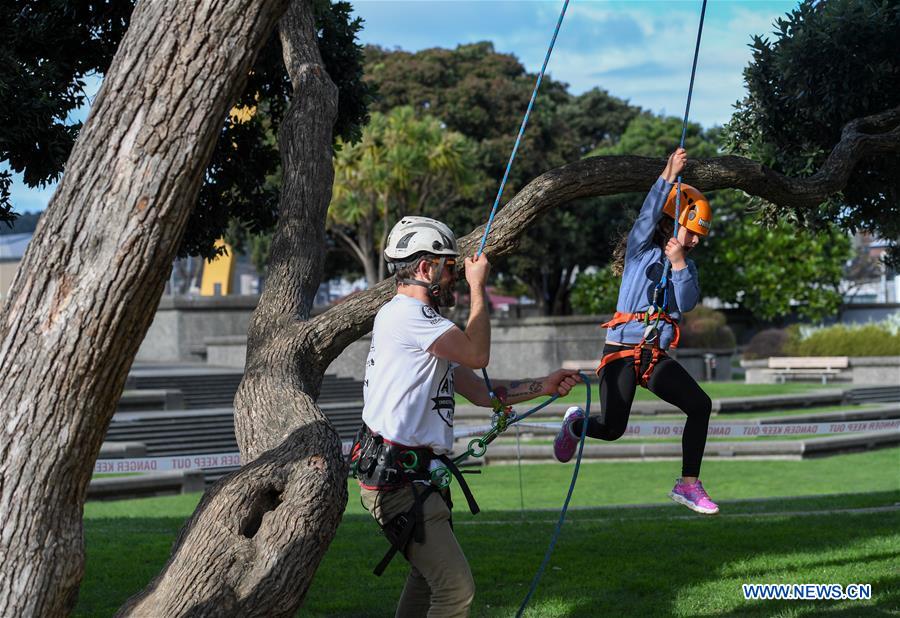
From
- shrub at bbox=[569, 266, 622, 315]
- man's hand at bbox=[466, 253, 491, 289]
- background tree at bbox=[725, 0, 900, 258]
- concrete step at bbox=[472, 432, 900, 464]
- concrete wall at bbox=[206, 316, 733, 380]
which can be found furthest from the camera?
shrub at bbox=[569, 266, 622, 315]

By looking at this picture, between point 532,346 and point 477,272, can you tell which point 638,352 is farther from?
point 532,346

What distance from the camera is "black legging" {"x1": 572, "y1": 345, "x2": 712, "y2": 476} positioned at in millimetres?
5734

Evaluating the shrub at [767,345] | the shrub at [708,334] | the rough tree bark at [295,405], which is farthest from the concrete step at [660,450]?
the shrub at [767,345]

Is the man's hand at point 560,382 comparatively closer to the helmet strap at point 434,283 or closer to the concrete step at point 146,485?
the helmet strap at point 434,283

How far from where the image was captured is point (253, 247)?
4406 cm

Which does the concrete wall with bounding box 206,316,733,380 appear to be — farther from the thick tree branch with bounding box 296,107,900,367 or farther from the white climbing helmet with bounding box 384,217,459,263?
the white climbing helmet with bounding box 384,217,459,263

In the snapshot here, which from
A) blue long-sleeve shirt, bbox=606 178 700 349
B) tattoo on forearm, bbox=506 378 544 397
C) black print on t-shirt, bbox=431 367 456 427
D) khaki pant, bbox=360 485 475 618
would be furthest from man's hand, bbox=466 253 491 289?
blue long-sleeve shirt, bbox=606 178 700 349

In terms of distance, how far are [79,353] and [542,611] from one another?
376 centimetres

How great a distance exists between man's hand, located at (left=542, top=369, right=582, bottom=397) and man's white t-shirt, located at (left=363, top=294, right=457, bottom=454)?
72cm

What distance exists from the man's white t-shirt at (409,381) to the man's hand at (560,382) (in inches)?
28.3

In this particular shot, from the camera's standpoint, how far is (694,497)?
5672 millimetres

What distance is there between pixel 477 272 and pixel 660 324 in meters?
1.46

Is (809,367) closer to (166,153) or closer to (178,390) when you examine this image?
(178,390)

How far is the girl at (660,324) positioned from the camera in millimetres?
5680
